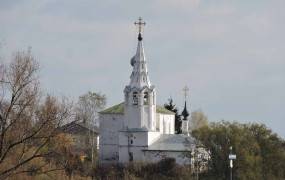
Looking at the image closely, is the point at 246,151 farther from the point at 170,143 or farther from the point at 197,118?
the point at 197,118

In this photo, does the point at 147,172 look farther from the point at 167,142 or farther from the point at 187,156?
the point at 167,142

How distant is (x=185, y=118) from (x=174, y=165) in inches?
1060

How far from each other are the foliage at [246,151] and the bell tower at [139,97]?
20954mm

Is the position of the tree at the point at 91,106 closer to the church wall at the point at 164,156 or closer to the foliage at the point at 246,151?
the church wall at the point at 164,156

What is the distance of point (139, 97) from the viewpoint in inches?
3627

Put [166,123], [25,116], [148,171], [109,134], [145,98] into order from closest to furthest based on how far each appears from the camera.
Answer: [25,116]
[148,171]
[145,98]
[109,134]
[166,123]

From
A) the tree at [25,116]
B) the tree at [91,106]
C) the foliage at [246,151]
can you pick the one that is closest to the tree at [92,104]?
the tree at [91,106]

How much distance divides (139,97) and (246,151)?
2608 cm

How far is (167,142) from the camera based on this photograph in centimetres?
9225

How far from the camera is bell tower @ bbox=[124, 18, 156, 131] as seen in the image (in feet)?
300

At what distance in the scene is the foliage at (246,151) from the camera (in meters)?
67.8

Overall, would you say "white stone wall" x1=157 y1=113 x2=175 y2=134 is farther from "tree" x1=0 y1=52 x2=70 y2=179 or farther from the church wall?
"tree" x1=0 y1=52 x2=70 y2=179

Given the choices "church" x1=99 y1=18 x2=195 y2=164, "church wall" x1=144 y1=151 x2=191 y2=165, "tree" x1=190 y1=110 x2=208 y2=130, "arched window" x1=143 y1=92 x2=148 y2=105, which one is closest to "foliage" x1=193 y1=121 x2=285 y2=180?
"church wall" x1=144 y1=151 x2=191 y2=165

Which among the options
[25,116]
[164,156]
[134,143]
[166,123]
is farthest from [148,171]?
[25,116]
